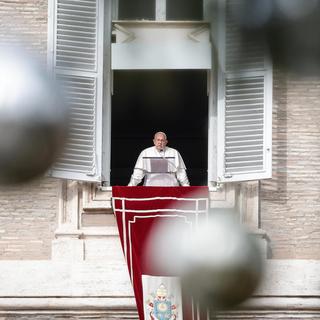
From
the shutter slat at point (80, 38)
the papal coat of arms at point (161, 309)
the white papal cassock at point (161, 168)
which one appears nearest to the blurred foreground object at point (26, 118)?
the shutter slat at point (80, 38)

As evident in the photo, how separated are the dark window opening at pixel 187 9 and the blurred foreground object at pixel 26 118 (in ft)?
0.21

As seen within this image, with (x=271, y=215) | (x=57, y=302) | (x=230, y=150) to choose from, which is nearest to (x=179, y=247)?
(x=230, y=150)

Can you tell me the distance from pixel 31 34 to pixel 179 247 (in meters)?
0.13

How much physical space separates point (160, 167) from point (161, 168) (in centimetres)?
2

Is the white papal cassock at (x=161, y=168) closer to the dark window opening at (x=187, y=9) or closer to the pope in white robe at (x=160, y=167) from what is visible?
the pope in white robe at (x=160, y=167)

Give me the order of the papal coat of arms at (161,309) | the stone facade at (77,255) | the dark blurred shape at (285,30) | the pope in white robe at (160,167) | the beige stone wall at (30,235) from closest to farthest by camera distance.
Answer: the dark blurred shape at (285,30), the pope in white robe at (160,167), the papal coat of arms at (161,309), the stone facade at (77,255), the beige stone wall at (30,235)

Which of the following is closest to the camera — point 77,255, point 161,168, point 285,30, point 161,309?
point 285,30

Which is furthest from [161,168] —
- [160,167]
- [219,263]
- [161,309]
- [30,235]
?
[219,263]

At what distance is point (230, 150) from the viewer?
422cm

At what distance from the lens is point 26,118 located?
403 mm

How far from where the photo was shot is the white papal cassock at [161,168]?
425cm

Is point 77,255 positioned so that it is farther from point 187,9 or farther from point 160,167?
→ point 187,9

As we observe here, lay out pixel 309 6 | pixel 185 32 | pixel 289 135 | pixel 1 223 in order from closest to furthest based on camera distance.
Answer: pixel 309 6 < pixel 185 32 < pixel 289 135 < pixel 1 223

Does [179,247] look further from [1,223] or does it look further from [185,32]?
[1,223]
